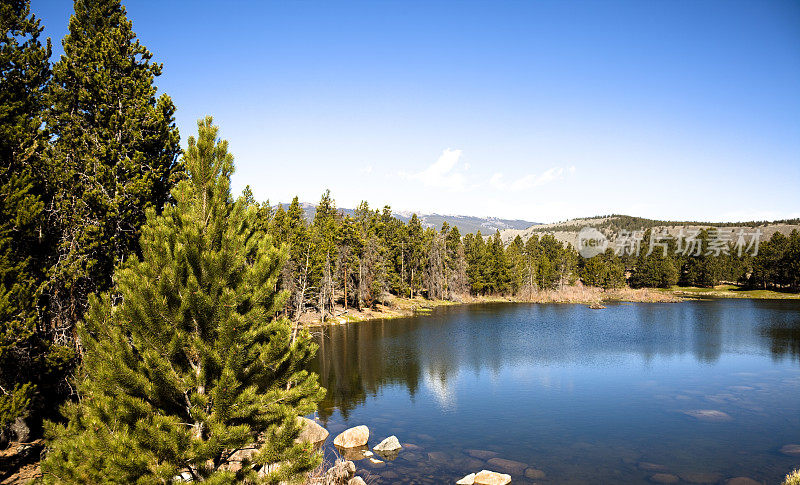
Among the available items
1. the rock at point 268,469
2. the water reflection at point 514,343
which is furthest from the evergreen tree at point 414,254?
the rock at point 268,469

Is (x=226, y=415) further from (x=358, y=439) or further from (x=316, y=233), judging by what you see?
(x=316, y=233)

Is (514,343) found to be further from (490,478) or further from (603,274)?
(603,274)

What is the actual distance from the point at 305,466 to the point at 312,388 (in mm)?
1450

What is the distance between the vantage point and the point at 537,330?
56.1m

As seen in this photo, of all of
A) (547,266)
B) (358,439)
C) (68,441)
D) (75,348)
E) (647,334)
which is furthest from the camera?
(547,266)

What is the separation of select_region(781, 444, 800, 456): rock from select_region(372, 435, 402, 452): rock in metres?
18.0

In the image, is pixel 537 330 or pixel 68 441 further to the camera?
pixel 537 330

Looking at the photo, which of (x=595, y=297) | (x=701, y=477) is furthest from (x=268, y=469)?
(x=595, y=297)

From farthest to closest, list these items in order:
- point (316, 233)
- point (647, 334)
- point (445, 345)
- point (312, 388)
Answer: point (316, 233) → point (647, 334) → point (445, 345) → point (312, 388)

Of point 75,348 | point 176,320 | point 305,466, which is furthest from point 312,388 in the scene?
point 75,348

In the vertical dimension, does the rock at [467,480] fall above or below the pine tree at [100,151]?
below

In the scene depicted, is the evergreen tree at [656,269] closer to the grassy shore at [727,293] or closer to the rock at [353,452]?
the grassy shore at [727,293]

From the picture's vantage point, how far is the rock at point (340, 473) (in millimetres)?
16078

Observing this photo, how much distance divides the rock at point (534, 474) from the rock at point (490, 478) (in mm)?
1277
